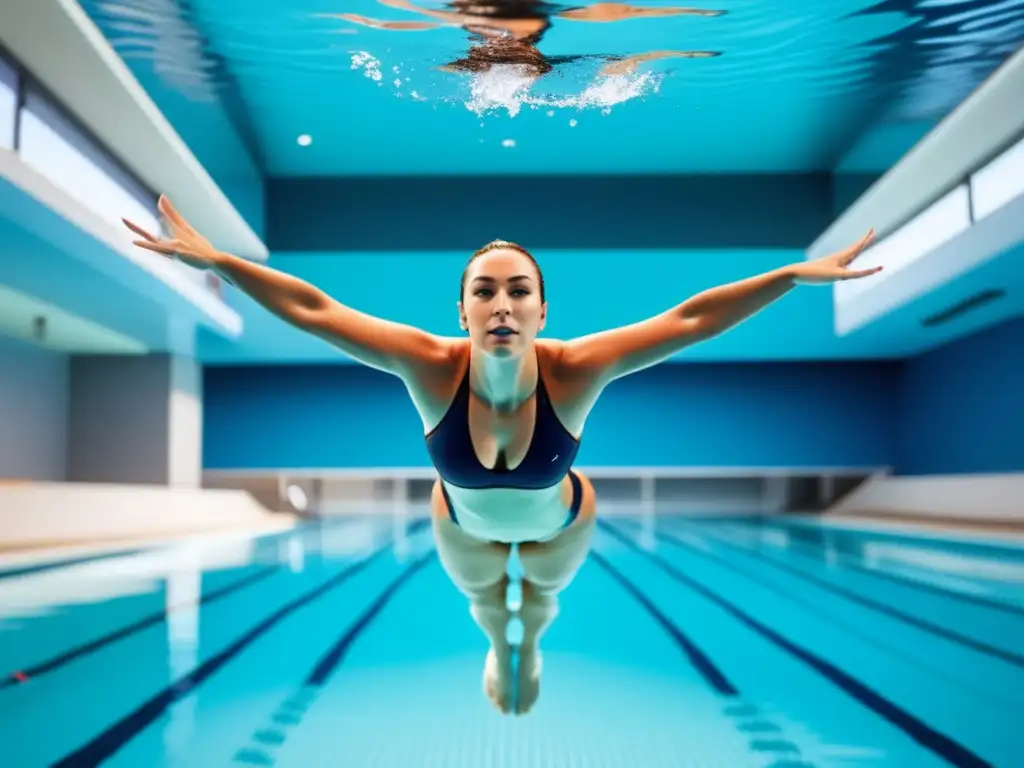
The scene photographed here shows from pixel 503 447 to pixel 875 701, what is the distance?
71.4 inches

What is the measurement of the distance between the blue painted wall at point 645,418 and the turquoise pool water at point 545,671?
7.90 metres

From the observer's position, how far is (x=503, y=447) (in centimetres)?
252

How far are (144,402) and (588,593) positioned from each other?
9.22 meters

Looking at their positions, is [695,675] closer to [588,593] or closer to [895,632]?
[895,632]

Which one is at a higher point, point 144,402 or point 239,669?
point 144,402

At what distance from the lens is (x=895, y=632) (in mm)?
4266

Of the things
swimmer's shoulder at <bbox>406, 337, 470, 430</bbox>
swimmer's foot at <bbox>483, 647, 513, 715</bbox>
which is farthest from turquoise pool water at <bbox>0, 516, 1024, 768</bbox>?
swimmer's shoulder at <bbox>406, 337, 470, 430</bbox>

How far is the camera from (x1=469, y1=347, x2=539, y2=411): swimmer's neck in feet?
7.69

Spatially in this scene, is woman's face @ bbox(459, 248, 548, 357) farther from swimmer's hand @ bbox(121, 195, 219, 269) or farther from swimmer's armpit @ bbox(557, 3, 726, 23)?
swimmer's armpit @ bbox(557, 3, 726, 23)

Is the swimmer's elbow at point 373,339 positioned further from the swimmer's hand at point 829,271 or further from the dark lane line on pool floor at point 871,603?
the dark lane line on pool floor at point 871,603

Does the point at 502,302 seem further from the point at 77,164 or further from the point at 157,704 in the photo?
the point at 77,164

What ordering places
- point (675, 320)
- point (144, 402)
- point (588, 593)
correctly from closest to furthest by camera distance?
point (675, 320)
point (588, 593)
point (144, 402)

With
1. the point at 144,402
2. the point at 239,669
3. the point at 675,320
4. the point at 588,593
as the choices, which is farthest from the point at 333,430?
the point at 675,320

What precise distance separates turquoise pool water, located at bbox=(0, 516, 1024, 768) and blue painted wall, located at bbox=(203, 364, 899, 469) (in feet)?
25.9
